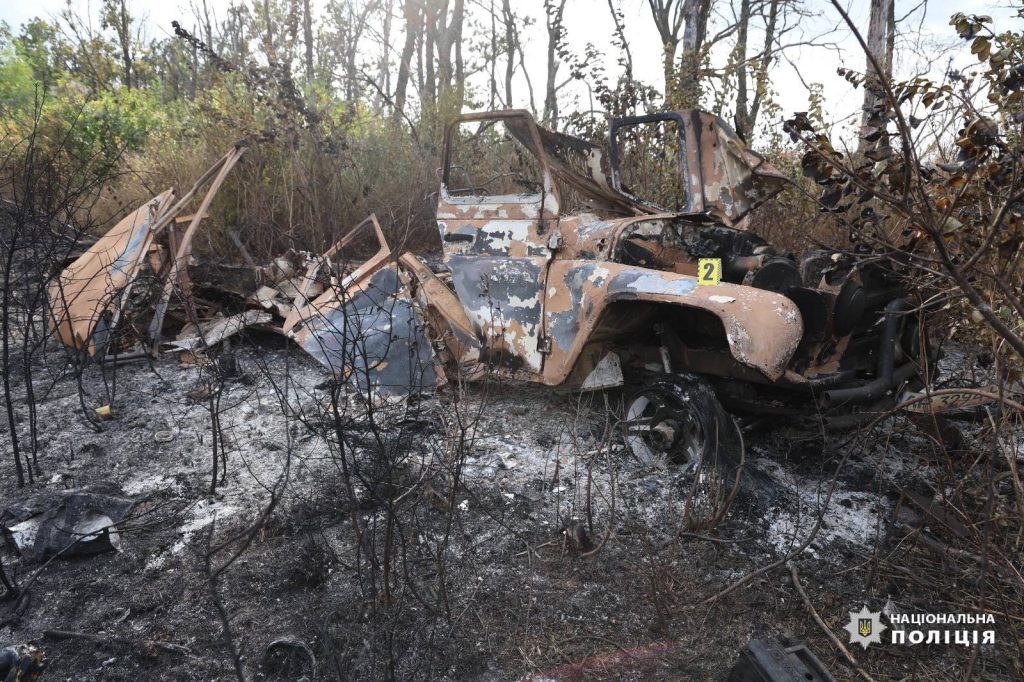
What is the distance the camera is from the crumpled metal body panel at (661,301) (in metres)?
2.57

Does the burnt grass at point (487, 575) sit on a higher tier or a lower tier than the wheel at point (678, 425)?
lower

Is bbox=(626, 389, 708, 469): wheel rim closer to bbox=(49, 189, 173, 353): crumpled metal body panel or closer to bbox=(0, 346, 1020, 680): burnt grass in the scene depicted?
bbox=(0, 346, 1020, 680): burnt grass

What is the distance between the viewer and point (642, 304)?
128 inches

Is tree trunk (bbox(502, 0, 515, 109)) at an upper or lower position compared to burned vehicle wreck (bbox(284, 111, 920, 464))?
upper

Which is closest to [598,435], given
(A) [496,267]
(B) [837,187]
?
(A) [496,267]

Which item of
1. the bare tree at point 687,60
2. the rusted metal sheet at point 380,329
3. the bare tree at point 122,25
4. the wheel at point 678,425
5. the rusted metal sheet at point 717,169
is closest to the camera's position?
the wheel at point 678,425

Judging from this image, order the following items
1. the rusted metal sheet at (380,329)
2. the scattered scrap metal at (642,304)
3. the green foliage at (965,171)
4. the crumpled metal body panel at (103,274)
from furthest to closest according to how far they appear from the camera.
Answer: the crumpled metal body panel at (103,274) < the rusted metal sheet at (380,329) < the scattered scrap metal at (642,304) < the green foliage at (965,171)

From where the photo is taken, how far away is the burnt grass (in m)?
2.03

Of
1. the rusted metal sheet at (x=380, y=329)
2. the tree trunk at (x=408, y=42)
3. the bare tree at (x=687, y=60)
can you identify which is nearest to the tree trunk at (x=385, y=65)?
the tree trunk at (x=408, y=42)

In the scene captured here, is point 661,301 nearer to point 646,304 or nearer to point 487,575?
point 646,304

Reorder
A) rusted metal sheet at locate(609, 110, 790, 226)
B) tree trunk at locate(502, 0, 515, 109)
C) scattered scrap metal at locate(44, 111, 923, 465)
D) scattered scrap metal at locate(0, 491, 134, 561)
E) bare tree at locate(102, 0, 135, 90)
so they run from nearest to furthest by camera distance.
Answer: scattered scrap metal at locate(0, 491, 134, 561)
scattered scrap metal at locate(44, 111, 923, 465)
rusted metal sheet at locate(609, 110, 790, 226)
bare tree at locate(102, 0, 135, 90)
tree trunk at locate(502, 0, 515, 109)

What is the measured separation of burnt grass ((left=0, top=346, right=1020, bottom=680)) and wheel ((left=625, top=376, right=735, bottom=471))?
0.45 ft

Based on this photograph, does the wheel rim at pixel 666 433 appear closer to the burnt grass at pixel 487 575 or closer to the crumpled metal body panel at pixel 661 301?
the burnt grass at pixel 487 575

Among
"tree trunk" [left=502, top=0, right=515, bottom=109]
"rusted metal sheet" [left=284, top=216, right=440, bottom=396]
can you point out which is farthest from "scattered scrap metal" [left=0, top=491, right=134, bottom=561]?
"tree trunk" [left=502, top=0, right=515, bottom=109]
